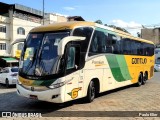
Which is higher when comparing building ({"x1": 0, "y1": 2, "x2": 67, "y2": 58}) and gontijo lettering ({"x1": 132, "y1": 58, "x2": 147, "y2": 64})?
building ({"x1": 0, "y1": 2, "x2": 67, "y2": 58})

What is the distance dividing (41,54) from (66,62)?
999 millimetres

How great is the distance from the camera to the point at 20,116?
9.44m

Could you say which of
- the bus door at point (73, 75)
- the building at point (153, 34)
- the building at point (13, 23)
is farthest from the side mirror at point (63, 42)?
the building at point (153, 34)

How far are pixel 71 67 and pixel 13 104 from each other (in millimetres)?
3033

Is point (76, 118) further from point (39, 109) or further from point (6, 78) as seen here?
point (6, 78)

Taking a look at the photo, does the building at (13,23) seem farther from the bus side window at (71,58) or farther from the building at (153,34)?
the building at (153,34)

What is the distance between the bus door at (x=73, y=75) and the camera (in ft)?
34.5

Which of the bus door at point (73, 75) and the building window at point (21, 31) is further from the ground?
the building window at point (21, 31)

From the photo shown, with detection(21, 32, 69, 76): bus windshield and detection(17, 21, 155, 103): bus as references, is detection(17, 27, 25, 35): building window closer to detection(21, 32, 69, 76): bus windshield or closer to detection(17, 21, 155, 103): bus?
detection(17, 21, 155, 103): bus

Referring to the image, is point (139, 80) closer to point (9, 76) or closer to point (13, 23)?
point (9, 76)

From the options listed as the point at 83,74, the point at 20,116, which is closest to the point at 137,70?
the point at 83,74

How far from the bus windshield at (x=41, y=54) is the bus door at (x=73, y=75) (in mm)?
527

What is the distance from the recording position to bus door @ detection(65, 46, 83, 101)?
34.5 feet

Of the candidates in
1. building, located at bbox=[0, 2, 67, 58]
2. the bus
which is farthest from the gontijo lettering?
building, located at bbox=[0, 2, 67, 58]
